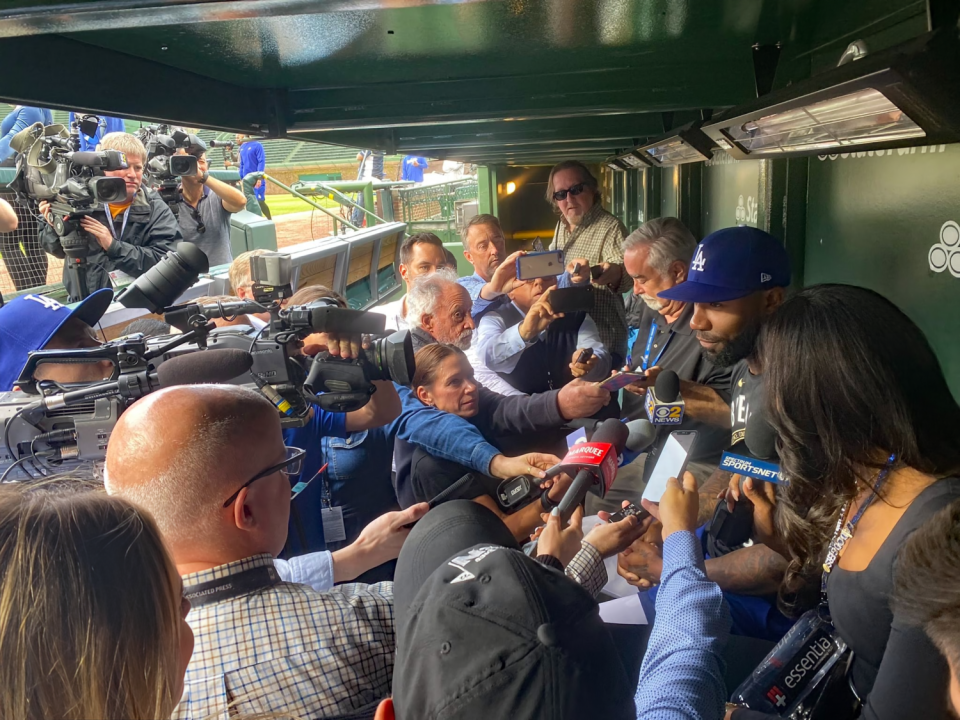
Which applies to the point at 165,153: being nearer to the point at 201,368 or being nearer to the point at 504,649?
the point at 201,368

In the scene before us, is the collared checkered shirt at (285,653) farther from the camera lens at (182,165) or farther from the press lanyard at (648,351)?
the camera lens at (182,165)

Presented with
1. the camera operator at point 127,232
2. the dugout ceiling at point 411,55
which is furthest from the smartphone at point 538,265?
the camera operator at point 127,232

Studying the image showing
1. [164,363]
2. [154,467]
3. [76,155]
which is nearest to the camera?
[154,467]

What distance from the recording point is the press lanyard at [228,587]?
1384 millimetres

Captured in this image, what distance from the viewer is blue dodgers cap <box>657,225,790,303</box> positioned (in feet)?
8.26

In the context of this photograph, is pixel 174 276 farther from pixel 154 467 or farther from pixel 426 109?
pixel 426 109

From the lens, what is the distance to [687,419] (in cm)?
274

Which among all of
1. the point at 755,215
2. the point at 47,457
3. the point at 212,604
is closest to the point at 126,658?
the point at 212,604

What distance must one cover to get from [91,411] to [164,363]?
268 millimetres

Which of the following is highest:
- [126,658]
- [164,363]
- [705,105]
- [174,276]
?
[705,105]

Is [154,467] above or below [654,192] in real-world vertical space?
below

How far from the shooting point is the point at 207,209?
262 inches

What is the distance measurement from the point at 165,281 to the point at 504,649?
2029mm

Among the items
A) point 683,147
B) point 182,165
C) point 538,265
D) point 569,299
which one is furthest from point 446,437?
point 182,165
